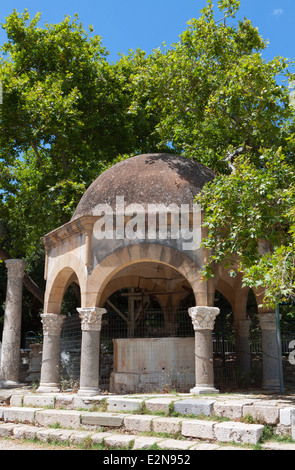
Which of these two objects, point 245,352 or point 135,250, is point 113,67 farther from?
point 245,352

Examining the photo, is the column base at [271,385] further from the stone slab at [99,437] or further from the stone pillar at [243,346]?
the stone slab at [99,437]

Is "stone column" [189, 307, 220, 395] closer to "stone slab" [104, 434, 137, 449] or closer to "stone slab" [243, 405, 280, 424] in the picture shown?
"stone slab" [243, 405, 280, 424]

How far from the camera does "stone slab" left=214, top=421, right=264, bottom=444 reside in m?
6.12

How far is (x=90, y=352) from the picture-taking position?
9.42 meters

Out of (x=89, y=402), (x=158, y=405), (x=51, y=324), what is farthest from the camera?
(x=51, y=324)

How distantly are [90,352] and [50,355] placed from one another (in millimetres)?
1750

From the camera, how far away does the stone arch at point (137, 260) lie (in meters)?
9.45

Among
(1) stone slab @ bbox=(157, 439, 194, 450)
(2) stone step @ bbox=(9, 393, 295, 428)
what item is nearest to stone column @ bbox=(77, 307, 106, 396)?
(2) stone step @ bbox=(9, 393, 295, 428)

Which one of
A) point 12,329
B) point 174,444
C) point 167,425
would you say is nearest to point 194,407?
point 167,425

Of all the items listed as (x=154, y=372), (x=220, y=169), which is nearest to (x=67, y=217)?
(x=220, y=169)

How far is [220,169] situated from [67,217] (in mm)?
5470

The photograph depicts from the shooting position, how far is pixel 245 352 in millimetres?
12492

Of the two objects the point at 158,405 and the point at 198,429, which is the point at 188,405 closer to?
the point at 158,405

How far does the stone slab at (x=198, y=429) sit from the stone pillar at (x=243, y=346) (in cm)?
580
